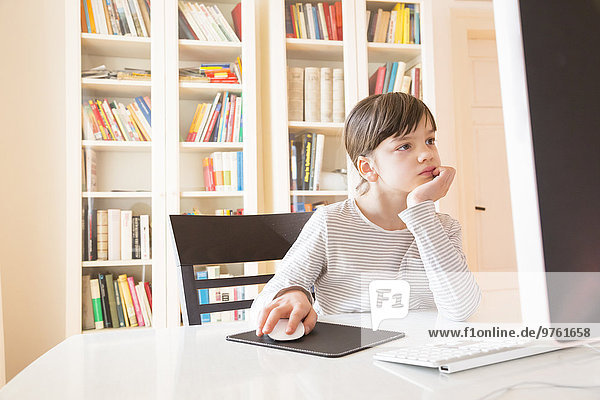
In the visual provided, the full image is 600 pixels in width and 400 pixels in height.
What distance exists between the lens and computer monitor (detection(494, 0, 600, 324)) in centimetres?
39

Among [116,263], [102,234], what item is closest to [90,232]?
[102,234]

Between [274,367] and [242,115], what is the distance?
201cm

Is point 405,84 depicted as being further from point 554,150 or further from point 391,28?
point 554,150

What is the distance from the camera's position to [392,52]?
8.67ft

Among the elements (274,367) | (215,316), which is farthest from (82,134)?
(274,367)

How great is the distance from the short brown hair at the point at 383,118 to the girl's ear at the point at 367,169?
14mm

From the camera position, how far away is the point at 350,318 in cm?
86

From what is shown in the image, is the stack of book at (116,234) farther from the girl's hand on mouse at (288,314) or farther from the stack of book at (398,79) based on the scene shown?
the girl's hand on mouse at (288,314)

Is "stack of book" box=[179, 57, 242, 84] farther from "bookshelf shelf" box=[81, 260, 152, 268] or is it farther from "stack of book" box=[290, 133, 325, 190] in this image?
"bookshelf shelf" box=[81, 260, 152, 268]

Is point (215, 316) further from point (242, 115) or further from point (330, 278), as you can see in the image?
point (330, 278)

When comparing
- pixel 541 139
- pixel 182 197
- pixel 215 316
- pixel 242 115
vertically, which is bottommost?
pixel 215 316

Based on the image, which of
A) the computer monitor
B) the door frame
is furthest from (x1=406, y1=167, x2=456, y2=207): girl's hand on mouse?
the door frame

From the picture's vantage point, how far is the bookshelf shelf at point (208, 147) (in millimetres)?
2396

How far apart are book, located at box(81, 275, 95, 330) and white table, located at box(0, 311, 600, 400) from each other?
172 cm
